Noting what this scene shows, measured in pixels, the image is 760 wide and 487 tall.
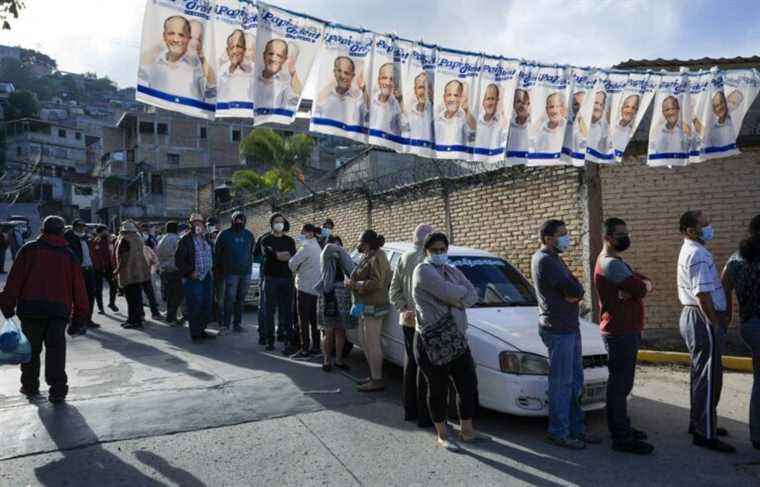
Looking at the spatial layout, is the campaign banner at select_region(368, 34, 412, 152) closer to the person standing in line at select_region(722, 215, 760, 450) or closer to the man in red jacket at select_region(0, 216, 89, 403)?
the man in red jacket at select_region(0, 216, 89, 403)

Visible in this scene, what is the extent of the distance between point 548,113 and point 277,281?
4510 millimetres

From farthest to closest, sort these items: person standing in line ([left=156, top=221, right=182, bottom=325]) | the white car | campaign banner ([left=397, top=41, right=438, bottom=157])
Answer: person standing in line ([left=156, top=221, right=182, bottom=325]) → campaign banner ([left=397, top=41, right=438, bottom=157]) → the white car

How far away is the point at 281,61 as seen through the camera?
19.4 feet

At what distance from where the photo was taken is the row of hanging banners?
17.8ft

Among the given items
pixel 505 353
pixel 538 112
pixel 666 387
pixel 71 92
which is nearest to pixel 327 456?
pixel 505 353

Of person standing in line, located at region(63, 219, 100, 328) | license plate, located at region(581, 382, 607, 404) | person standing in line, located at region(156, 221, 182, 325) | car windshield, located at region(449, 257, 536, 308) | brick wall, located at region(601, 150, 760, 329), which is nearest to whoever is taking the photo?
license plate, located at region(581, 382, 607, 404)

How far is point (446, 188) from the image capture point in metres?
11.6

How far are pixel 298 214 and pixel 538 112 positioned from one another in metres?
13.3

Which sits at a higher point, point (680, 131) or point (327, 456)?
point (680, 131)

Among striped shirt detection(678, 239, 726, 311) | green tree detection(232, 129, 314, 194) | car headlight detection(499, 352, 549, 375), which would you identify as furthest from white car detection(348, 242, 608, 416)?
green tree detection(232, 129, 314, 194)

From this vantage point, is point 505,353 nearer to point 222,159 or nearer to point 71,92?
point 222,159

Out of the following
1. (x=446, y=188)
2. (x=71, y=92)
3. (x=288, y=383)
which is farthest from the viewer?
(x=71, y=92)

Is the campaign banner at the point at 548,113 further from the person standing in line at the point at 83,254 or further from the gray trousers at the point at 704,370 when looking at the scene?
the person standing in line at the point at 83,254

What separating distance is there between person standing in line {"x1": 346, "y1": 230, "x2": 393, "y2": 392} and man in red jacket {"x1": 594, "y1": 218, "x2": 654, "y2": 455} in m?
2.34
